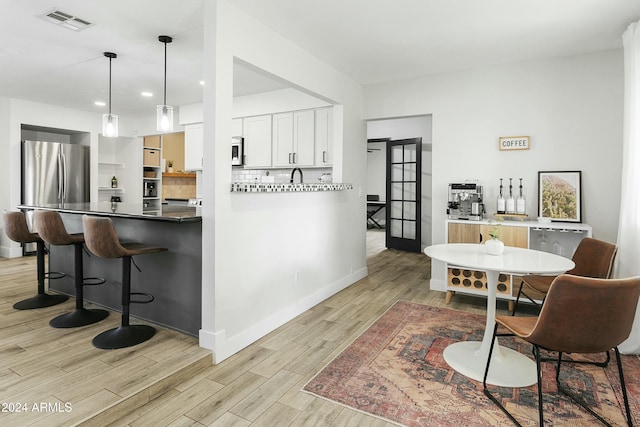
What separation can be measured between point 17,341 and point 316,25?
334cm

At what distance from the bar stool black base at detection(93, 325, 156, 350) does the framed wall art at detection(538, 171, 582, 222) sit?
3897mm

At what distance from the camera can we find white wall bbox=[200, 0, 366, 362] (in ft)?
8.45

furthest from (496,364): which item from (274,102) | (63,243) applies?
(274,102)

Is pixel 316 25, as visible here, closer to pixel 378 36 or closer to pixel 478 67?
pixel 378 36

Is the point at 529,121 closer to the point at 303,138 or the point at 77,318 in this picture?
the point at 303,138

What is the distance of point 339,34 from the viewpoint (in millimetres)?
3250

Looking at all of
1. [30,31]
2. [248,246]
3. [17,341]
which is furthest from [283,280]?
[30,31]

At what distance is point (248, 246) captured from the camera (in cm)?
290

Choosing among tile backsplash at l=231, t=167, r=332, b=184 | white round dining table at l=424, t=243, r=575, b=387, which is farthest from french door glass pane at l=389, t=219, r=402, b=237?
white round dining table at l=424, t=243, r=575, b=387

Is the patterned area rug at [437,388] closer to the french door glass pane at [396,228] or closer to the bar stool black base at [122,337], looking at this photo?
the bar stool black base at [122,337]

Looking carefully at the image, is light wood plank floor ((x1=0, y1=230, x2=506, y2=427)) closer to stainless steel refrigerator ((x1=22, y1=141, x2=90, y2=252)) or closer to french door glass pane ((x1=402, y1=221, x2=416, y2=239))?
stainless steel refrigerator ((x1=22, y1=141, x2=90, y2=252))

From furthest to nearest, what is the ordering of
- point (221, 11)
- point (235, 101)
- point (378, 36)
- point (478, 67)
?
point (235, 101) → point (478, 67) → point (378, 36) → point (221, 11)

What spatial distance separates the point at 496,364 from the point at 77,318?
3.26m

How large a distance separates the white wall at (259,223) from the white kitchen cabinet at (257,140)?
128 centimetres
